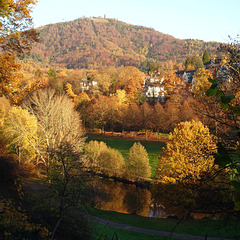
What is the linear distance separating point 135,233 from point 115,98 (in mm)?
48737

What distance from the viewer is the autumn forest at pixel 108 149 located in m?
7.91

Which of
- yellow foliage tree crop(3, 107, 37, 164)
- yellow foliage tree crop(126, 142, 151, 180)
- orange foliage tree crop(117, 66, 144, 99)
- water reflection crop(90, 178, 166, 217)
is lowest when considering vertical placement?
water reflection crop(90, 178, 166, 217)

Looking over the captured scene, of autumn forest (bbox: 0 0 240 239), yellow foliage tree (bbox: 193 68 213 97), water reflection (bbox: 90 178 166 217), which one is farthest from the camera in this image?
water reflection (bbox: 90 178 166 217)

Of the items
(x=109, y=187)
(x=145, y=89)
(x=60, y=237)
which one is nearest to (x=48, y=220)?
(x=60, y=237)

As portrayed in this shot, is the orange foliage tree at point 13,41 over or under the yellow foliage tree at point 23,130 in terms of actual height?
over

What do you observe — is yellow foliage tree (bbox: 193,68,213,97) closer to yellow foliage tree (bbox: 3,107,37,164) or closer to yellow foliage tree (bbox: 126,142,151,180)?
yellow foliage tree (bbox: 126,142,151,180)

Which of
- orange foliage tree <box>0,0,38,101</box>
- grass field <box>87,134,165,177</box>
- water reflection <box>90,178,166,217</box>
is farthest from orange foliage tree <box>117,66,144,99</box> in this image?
orange foliage tree <box>0,0,38,101</box>

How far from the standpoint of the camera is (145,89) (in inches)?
3036

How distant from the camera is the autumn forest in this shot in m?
7.91

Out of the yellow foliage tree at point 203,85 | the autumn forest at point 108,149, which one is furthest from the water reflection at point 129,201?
the yellow foliage tree at point 203,85

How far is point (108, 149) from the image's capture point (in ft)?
126

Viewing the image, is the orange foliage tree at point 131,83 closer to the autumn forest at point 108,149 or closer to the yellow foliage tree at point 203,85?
the autumn forest at point 108,149

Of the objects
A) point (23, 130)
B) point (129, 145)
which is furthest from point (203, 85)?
point (129, 145)

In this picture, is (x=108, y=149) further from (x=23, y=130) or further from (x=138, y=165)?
(x=23, y=130)
